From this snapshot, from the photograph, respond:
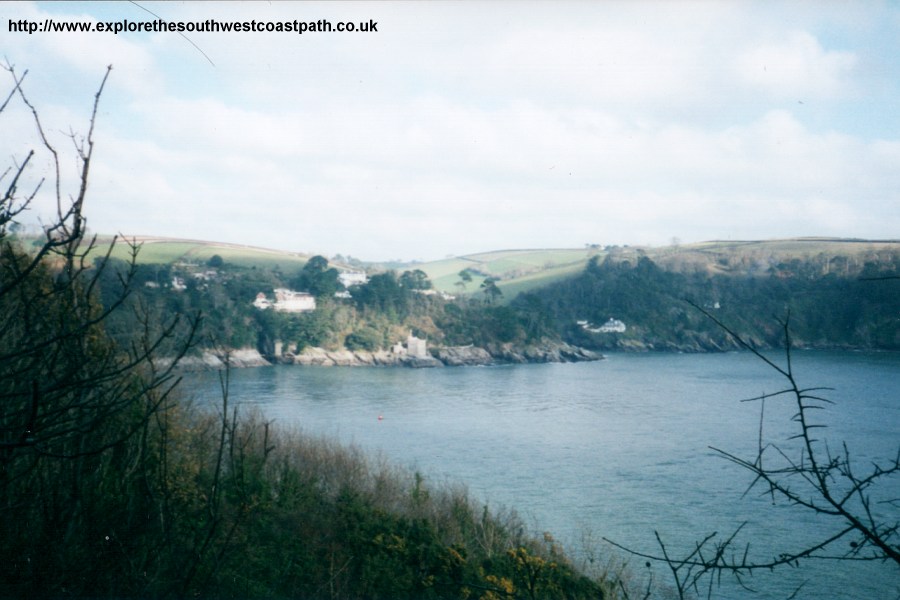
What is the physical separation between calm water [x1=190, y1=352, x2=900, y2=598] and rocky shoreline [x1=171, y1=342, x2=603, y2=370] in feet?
5.37

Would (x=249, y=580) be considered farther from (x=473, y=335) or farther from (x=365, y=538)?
(x=473, y=335)

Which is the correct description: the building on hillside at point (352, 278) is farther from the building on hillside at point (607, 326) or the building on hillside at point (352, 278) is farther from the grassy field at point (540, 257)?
the building on hillside at point (607, 326)

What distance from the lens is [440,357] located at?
40.5m

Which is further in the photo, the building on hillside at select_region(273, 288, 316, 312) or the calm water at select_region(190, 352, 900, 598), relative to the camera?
the building on hillside at select_region(273, 288, 316, 312)

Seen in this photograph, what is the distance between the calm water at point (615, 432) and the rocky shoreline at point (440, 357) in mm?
1638

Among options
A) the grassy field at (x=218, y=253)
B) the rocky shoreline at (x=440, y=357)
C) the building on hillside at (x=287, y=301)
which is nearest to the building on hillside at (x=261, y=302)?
the building on hillside at (x=287, y=301)

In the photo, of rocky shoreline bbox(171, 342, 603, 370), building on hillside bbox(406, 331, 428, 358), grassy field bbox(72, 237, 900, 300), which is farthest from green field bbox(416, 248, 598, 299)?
building on hillside bbox(406, 331, 428, 358)

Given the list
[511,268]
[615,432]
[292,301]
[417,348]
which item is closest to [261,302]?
[292,301]

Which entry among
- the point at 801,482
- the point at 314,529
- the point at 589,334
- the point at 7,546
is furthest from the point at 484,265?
the point at 7,546

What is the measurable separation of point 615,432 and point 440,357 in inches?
779

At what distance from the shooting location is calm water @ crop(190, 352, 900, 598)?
1248 cm

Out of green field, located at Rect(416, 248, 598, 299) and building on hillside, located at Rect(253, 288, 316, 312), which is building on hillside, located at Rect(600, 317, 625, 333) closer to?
green field, located at Rect(416, 248, 598, 299)

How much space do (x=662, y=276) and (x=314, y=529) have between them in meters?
32.4

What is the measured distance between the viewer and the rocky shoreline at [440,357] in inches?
1463
